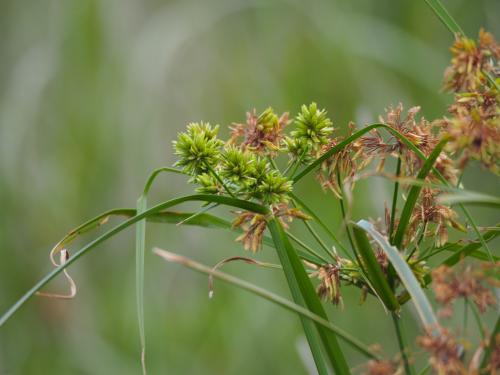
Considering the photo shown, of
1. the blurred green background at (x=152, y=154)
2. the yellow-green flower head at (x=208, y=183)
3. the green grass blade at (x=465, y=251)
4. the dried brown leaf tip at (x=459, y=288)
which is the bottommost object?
the dried brown leaf tip at (x=459, y=288)

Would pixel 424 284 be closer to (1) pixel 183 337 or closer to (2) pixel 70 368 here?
(1) pixel 183 337

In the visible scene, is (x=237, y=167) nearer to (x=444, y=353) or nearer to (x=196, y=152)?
(x=196, y=152)

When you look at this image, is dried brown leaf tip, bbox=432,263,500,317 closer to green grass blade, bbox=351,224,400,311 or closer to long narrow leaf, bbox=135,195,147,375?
green grass blade, bbox=351,224,400,311

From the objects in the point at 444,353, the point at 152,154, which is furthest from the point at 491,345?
the point at 152,154

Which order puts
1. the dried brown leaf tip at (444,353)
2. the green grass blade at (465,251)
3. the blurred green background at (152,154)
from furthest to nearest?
the blurred green background at (152,154) < the green grass blade at (465,251) < the dried brown leaf tip at (444,353)

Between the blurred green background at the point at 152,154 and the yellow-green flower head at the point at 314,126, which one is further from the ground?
the blurred green background at the point at 152,154

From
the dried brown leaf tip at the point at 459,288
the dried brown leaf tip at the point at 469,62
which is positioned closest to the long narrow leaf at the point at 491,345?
the dried brown leaf tip at the point at 459,288

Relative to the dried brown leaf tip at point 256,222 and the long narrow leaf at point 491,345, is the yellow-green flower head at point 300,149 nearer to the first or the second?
the dried brown leaf tip at point 256,222
